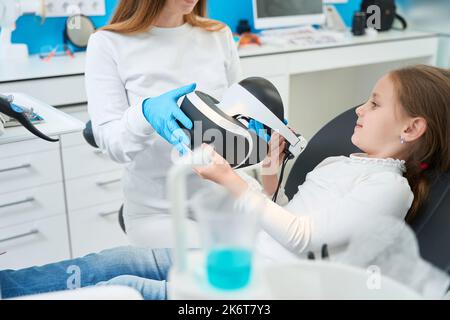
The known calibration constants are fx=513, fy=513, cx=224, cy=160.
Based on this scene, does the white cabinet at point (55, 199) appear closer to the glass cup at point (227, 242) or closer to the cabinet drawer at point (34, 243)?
the cabinet drawer at point (34, 243)

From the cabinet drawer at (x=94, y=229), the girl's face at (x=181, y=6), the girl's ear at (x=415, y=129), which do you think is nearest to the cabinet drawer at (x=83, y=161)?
the cabinet drawer at (x=94, y=229)

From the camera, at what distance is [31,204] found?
6.31ft

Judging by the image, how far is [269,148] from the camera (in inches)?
43.5

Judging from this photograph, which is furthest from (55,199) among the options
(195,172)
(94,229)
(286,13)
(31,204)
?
(286,13)

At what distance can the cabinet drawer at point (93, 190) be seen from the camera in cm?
199

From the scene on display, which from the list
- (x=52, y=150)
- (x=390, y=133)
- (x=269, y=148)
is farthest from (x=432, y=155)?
(x=52, y=150)

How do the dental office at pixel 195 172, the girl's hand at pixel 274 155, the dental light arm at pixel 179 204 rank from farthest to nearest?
the girl's hand at pixel 274 155, the dental office at pixel 195 172, the dental light arm at pixel 179 204

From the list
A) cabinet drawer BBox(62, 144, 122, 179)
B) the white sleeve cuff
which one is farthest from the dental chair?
cabinet drawer BBox(62, 144, 122, 179)

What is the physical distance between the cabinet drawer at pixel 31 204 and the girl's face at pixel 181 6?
2.97 feet

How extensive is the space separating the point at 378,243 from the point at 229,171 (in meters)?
0.34

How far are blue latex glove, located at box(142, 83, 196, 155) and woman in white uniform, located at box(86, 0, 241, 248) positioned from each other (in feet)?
0.17

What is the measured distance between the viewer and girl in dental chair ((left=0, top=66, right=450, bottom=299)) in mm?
906

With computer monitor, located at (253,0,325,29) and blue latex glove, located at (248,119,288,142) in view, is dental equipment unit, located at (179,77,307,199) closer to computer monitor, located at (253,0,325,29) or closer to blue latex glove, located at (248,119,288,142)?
blue latex glove, located at (248,119,288,142)

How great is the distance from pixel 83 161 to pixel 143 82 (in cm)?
74
